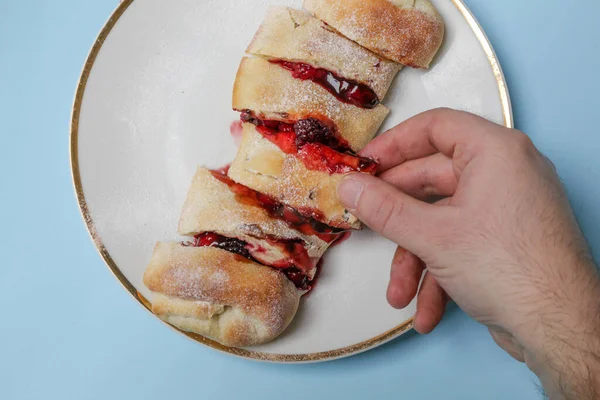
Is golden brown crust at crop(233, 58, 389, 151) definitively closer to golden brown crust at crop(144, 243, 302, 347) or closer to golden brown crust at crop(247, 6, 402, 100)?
golden brown crust at crop(247, 6, 402, 100)

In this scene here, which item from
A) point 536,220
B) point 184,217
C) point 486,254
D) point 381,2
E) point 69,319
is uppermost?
point 381,2

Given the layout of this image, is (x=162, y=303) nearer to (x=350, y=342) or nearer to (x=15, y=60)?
(x=350, y=342)

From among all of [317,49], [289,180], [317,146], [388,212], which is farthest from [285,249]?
[317,49]

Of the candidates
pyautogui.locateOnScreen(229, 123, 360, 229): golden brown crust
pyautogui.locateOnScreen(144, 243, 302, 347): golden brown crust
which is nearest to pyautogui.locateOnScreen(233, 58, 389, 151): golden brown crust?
pyautogui.locateOnScreen(229, 123, 360, 229): golden brown crust

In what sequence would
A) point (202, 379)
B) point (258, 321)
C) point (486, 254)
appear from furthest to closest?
point (202, 379), point (258, 321), point (486, 254)

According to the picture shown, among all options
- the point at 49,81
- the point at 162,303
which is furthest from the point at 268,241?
the point at 49,81

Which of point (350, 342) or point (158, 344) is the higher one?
point (350, 342)
